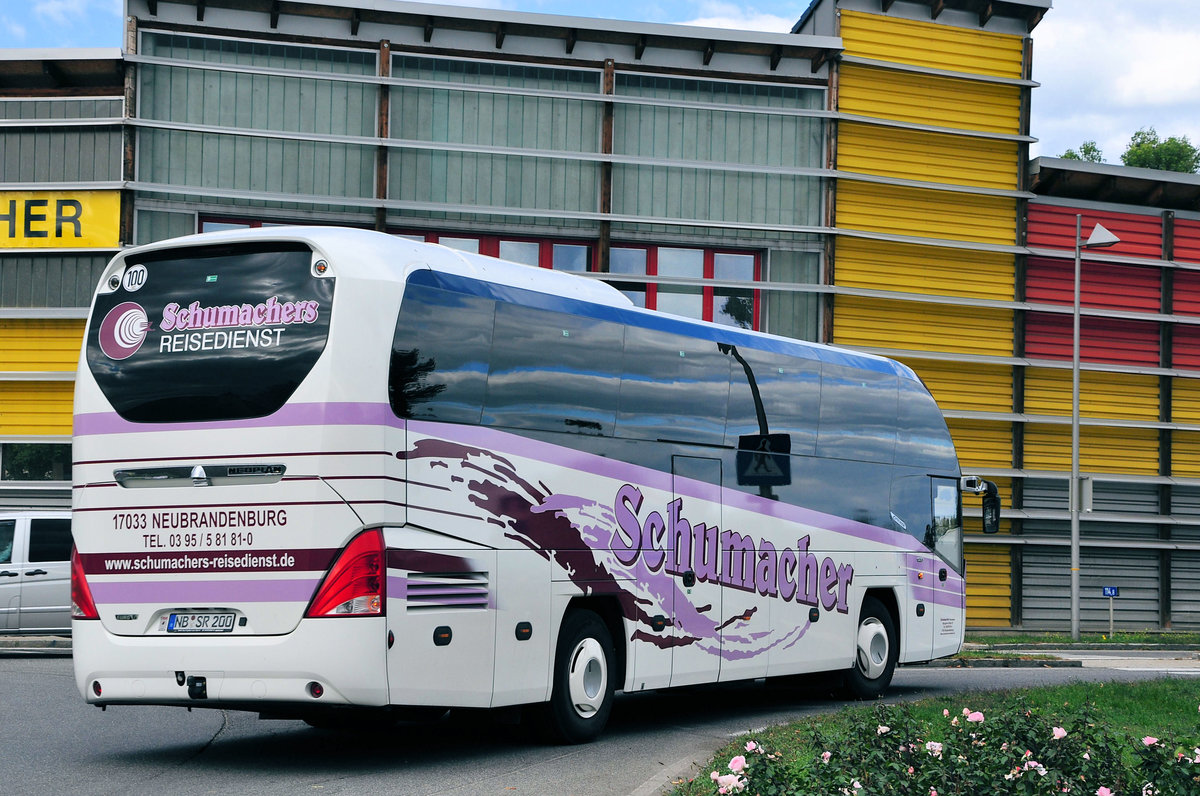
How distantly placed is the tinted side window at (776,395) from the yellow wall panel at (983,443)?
17.3m

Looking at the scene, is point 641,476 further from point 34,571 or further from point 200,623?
point 34,571

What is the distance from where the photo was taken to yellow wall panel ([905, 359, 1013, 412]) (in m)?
31.6

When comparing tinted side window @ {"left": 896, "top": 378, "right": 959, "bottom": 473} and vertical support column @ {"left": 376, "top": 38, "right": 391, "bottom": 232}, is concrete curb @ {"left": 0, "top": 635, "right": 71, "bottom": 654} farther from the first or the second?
tinted side window @ {"left": 896, "top": 378, "right": 959, "bottom": 473}

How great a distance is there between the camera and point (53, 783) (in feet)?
30.6

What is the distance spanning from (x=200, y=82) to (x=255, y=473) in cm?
1961

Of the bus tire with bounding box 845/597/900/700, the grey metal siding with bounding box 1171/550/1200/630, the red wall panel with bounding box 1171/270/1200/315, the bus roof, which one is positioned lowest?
the grey metal siding with bounding box 1171/550/1200/630

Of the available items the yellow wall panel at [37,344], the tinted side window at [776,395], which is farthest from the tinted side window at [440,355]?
the yellow wall panel at [37,344]

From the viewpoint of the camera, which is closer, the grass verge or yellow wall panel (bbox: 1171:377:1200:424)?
the grass verge

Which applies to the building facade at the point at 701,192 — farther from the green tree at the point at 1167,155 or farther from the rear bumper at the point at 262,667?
the green tree at the point at 1167,155

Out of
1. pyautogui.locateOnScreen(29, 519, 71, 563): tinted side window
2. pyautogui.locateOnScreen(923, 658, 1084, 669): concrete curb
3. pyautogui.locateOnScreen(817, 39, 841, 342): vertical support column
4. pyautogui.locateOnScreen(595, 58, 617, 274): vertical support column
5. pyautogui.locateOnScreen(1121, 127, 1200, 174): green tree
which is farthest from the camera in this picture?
pyautogui.locateOnScreen(1121, 127, 1200, 174): green tree

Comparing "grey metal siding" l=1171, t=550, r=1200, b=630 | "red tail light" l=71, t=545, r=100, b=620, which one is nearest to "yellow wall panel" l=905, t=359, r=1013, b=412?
"grey metal siding" l=1171, t=550, r=1200, b=630

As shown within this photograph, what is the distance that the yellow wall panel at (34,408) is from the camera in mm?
27625

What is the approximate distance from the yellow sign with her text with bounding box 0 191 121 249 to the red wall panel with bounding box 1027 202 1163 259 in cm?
1907

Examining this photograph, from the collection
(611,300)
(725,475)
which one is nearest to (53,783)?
(611,300)
